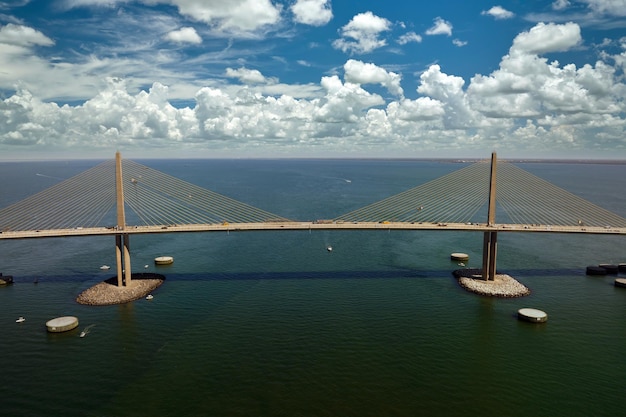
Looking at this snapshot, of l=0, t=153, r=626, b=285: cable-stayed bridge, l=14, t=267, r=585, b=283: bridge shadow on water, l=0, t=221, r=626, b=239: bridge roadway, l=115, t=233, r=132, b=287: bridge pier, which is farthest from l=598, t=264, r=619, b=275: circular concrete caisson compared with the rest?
l=115, t=233, r=132, b=287: bridge pier

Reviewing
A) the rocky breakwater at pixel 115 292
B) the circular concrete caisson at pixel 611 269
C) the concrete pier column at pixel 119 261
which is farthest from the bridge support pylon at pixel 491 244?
the concrete pier column at pixel 119 261

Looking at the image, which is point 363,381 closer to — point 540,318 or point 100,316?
point 540,318

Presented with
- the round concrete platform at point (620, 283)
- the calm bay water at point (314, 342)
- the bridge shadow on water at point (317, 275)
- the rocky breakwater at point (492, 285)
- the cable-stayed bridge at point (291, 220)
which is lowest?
the calm bay water at point (314, 342)

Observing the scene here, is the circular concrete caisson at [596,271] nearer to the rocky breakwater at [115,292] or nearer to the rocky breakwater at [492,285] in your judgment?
the rocky breakwater at [492,285]

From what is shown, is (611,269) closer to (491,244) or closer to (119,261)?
(491,244)

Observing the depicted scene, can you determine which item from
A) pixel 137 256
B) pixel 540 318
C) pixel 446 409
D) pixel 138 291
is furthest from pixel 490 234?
pixel 137 256
